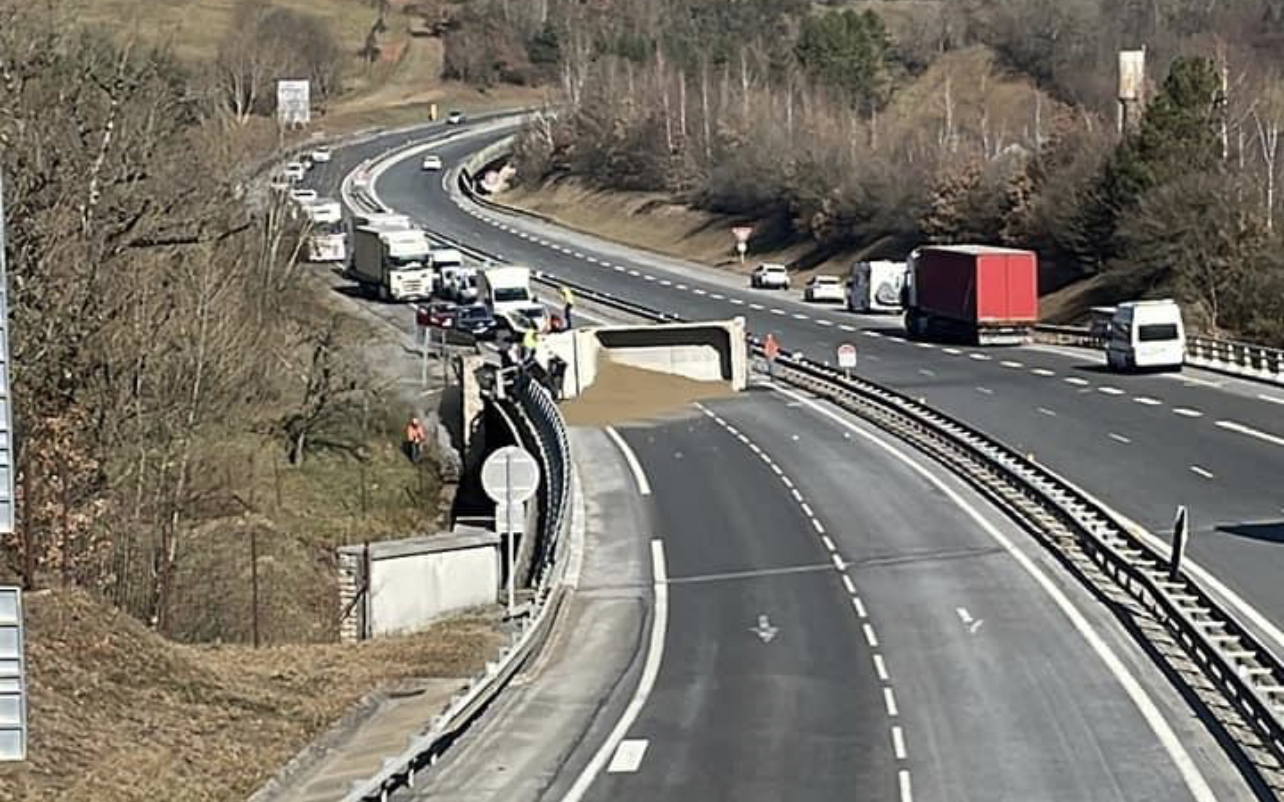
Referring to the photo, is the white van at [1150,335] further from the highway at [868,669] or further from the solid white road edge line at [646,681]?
the solid white road edge line at [646,681]

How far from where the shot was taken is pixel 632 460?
54.7 meters

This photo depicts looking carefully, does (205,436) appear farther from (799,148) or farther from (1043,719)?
(799,148)

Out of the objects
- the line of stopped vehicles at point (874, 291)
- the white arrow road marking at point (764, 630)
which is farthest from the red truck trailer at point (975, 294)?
the white arrow road marking at point (764, 630)

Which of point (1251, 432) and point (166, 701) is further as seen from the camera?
point (1251, 432)

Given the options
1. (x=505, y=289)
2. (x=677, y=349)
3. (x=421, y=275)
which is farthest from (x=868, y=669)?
(x=421, y=275)

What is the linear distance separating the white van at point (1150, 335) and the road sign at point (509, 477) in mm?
38323

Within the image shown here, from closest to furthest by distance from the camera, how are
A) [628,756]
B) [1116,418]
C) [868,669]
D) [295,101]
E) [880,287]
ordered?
1. [628,756]
2. [868,669]
3. [1116,418]
4. [880,287]
5. [295,101]

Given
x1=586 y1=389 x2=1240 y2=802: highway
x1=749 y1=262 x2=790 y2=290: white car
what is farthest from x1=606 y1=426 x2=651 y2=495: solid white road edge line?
x1=749 y1=262 x2=790 y2=290: white car

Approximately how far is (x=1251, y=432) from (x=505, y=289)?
40060mm

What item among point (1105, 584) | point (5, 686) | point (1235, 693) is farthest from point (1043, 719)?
point (5, 686)

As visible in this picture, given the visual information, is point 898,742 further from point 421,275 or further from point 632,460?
point 421,275

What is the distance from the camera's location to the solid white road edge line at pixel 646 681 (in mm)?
24078

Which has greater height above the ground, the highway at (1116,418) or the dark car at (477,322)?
the dark car at (477,322)

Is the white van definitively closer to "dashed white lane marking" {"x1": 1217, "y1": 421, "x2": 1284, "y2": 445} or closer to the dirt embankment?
"dashed white lane marking" {"x1": 1217, "y1": 421, "x2": 1284, "y2": 445}
